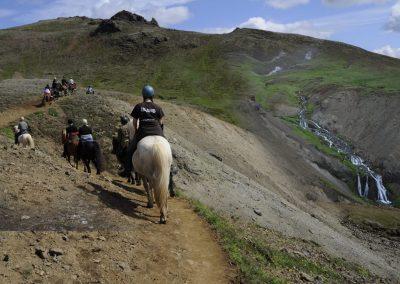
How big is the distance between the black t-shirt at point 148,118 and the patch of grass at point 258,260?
10.7 feet

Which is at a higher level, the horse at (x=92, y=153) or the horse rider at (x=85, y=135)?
the horse rider at (x=85, y=135)

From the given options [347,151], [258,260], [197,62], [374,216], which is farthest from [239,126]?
[258,260]

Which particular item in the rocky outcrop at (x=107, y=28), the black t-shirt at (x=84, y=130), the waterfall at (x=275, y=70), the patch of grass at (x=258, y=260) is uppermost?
the rocky outcrop at (x=107, y=28)

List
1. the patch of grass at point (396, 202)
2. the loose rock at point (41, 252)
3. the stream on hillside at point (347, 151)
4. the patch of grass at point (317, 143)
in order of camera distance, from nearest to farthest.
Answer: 1. the loose rock at point (41, 252)
2. the patch of grass at point (396, 202)
3. the stream on hillside at point (347, 151)
4. the patch of grass at point (317, 143)

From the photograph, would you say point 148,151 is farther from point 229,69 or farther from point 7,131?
point 229,69

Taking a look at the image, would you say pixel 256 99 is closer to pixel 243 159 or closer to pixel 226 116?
pixel 226 116

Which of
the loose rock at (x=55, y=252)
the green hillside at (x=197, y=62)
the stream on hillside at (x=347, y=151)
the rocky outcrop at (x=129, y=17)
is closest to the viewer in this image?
the loose rock at (x=55, y=252)

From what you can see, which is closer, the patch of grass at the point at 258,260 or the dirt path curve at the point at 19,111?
the patch of grass at the point at 258,260

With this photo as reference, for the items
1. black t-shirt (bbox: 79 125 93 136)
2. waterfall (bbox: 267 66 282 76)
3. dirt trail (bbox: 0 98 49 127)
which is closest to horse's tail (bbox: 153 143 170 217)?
black t-shirt (bbox: 79 125 93 136)

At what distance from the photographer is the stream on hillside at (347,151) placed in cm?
5153

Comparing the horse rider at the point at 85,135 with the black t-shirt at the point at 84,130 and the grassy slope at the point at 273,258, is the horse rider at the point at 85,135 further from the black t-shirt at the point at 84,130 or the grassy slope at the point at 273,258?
the grassy slope at the point at 273,258

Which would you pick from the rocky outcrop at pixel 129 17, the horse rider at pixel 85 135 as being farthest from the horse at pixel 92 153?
the rocky outcrop at pixel 129 17

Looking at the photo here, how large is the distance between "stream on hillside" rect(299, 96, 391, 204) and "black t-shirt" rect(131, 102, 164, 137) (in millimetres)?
40895

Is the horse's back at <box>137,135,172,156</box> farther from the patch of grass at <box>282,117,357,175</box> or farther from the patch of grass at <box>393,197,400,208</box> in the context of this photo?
the patch of grass at <box>282,117,357,175</box>
